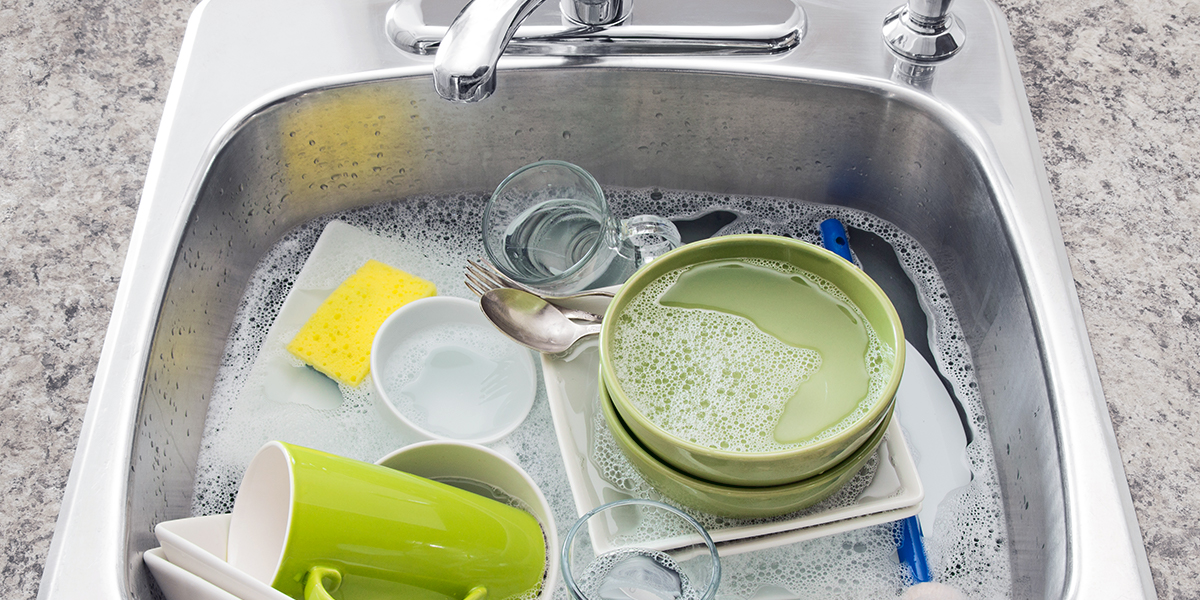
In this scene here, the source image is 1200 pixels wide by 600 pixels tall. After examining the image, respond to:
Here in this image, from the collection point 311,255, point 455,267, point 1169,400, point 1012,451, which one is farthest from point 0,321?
point 1169,400

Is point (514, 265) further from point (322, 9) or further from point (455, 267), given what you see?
point (322, 9)

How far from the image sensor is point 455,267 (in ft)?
2.63

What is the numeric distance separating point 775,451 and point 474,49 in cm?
32

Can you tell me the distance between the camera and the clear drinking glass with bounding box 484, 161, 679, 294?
2.47ft

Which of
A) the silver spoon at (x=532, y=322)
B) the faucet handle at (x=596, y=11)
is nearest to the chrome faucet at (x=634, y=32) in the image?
the faucet handle at (x=596, y=11)

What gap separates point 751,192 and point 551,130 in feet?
0.65

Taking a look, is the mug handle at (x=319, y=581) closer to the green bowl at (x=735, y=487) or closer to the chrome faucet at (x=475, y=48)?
the green bowl at (x=735, y=487)

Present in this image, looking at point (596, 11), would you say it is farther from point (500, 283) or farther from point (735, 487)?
point (735, 487)

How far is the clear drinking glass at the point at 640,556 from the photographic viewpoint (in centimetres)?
57

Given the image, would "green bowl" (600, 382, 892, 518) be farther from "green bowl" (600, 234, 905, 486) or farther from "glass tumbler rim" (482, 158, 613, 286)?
"glass tumbler rim" (482, 158, 613, 286)

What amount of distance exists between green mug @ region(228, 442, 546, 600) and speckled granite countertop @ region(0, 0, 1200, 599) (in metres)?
0.18

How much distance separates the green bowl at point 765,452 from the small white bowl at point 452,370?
0.17 m

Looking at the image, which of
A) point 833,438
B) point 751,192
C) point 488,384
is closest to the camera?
point 833,438

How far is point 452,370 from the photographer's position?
2.40 ft
